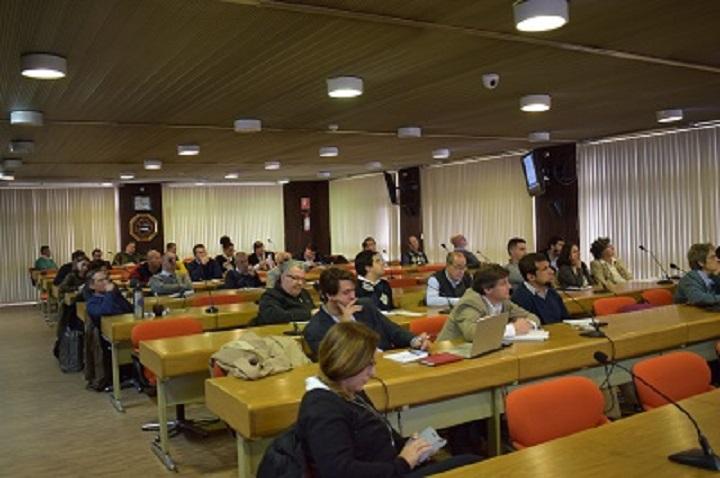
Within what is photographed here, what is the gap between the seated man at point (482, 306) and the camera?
14.3ft

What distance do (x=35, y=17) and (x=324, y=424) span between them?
2.57 meters

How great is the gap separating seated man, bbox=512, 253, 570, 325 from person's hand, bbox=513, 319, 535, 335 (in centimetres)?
75

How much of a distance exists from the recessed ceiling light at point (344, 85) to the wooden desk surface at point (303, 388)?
2223 mm

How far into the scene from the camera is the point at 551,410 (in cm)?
288

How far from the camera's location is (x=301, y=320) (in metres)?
5.37

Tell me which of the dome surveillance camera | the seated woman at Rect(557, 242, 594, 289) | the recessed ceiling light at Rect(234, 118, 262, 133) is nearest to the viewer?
the dome surveillance camera

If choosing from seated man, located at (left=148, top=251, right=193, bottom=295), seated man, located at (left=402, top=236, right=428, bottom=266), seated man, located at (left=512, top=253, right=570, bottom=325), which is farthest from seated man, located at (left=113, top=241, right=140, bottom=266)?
seated man, located at (left=512, top=253, right=570, bottom=325)

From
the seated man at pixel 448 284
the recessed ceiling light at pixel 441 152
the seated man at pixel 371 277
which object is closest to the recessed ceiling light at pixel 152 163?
the recessed ceiling light at pixel 441 152

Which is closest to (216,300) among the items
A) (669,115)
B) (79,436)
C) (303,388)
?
(79,436)

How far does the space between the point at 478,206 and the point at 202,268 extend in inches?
202

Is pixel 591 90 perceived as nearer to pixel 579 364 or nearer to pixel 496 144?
pixel 579 364

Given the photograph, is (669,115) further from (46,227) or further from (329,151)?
(46,227)

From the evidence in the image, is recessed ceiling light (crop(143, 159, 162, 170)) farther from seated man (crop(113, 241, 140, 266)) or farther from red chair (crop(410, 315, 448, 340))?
red chair (crop(410, 315, 448, 340))

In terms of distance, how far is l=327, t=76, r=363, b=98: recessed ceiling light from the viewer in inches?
201
